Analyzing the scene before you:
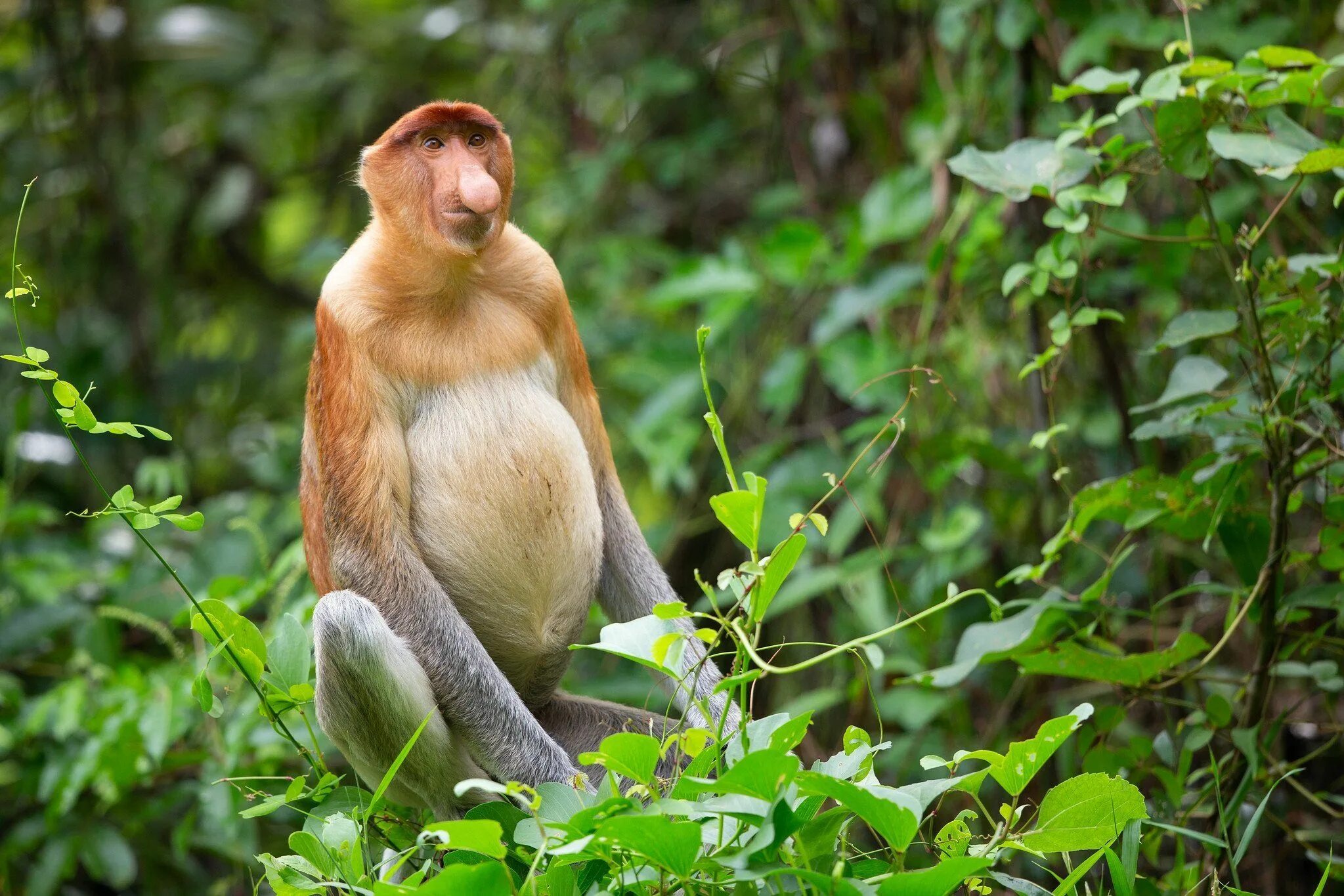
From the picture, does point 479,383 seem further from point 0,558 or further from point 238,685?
point 0,558

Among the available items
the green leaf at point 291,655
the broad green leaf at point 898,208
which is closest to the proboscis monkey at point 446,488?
the green leaf at point 291,655

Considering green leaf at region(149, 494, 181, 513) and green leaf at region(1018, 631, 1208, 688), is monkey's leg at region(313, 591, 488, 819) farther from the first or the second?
green leaf at region(1018, 631, 1208, 688)

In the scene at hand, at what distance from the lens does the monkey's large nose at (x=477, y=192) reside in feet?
9.29

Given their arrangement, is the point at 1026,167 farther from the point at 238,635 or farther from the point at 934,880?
the point at 238,635

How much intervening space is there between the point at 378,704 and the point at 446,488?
0.52 metres

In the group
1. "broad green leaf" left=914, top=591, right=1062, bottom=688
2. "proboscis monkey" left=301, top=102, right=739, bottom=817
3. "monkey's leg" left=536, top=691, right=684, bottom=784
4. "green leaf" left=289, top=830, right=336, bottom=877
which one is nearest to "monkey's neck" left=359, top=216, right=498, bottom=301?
"proboscis monkey" left=301, top=102, right=739, bottom=817

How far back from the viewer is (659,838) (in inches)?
71.6

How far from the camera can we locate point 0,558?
201 inches

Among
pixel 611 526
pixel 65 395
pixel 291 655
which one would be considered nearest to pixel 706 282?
pixel 611 526

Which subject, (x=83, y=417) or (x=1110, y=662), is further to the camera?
(x=1110, y=662)

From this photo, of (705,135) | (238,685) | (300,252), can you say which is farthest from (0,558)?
(705,135)

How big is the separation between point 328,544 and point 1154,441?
277 cm

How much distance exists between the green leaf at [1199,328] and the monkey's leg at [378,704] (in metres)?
1.82

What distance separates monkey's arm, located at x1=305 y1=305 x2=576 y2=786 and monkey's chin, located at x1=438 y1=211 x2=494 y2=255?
328 mm
